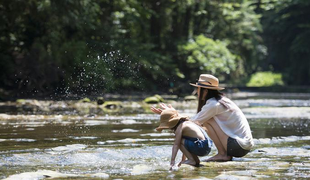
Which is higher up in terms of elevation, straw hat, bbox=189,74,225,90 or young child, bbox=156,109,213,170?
straw hat, bbox=189,74,225,90

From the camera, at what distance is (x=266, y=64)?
226ft

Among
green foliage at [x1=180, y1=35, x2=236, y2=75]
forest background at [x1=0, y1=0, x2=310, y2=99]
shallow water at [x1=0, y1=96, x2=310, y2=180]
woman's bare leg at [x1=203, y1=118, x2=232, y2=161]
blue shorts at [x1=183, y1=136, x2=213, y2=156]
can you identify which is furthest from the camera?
green foliage at [x1=180, y1=35, x2=236, y2=75]

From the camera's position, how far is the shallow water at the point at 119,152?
7.24 metres

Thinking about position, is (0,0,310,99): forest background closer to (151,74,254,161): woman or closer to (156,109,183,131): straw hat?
(151,74,254,161): woman

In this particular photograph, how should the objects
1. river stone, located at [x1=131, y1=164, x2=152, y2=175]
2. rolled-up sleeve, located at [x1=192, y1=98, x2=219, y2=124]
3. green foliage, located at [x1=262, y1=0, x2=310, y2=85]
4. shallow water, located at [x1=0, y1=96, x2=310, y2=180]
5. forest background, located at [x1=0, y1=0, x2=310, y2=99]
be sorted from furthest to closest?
green foliage, located at [x1=262, y1=0, x2=310, y2=85] < forest background, located at [x1=0, y1=0, x2=310, y2=99] < rolled-up sleeve, located at [x1=192, y1=98, x2=219, y2=124] < river stone, located at [x1=131, y1=164, x2=152, y2=175] < shallow water, located at [x1=0, y1=96, x2=310, y2=180]

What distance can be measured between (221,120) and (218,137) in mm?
275

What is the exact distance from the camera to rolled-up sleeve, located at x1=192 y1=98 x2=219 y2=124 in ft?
27.1

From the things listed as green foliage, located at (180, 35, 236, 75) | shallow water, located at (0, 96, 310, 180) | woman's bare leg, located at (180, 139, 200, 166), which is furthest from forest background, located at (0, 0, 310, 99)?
woman's bare leg, located at (180, 139, 200, 166)

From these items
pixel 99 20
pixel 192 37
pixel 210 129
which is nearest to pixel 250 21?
pixel 192 37

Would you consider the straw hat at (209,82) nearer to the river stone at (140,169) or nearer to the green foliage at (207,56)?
the river stone at (140,169)

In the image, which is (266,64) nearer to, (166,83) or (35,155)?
(166,83)

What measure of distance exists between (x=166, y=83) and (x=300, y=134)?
2677 centimetres

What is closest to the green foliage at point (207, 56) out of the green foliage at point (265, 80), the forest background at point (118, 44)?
the forest background at point (118, 44)

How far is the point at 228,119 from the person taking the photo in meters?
8.38
